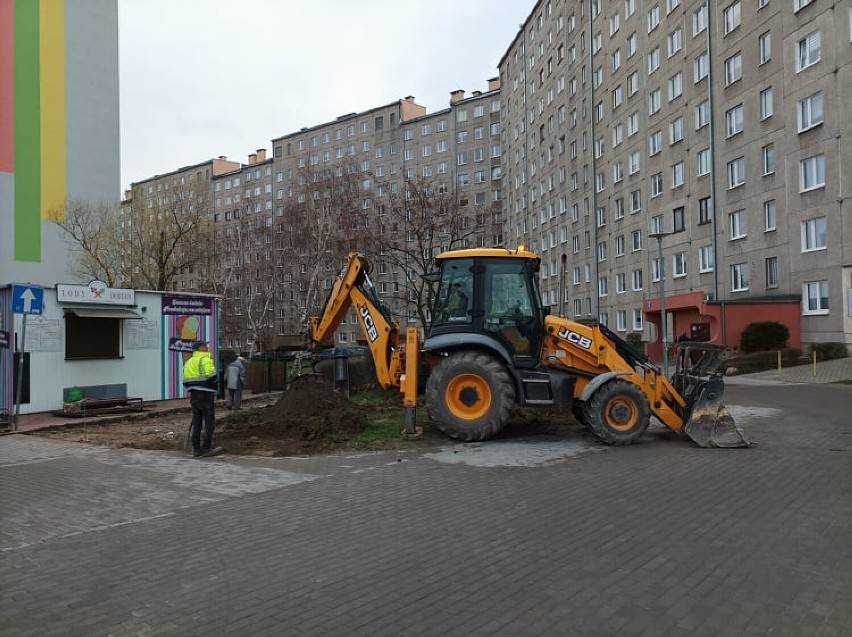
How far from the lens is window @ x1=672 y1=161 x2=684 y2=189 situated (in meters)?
39.1

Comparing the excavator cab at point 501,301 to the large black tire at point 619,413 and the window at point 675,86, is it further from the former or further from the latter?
the window at point 675,86

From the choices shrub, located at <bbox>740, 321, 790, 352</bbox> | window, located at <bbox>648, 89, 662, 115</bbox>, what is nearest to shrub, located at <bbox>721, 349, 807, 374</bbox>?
shrub, located at <bbox>740, 321, 790, 352</bbox>

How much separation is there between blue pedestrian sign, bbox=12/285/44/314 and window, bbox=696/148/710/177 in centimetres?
3330

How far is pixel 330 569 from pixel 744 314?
28.9 metres

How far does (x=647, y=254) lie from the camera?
4266 centimetres

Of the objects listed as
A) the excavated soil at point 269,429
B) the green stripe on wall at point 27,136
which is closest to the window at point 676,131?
the excavated soil at point 269,429

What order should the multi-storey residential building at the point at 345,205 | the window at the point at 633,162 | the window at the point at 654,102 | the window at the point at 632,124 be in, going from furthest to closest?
the window at the point at 632,124
the window at the point at 633,162
the window at the point at 654,102
the multi-storey residential building at the point at 345,205

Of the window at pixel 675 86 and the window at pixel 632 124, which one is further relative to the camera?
the window at pixel 632 124

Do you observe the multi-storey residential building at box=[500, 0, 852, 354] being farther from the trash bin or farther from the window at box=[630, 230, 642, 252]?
the trash bin

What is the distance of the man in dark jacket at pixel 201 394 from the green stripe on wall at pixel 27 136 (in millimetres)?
5838

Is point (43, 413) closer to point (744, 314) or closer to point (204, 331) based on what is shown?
point (204, 331)

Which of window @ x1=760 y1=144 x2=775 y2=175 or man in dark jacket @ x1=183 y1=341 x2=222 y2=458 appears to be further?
window @ x1=760 y1=144 x2=775 y2=175

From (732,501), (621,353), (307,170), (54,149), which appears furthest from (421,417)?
(307,170)

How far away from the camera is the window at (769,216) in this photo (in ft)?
103
